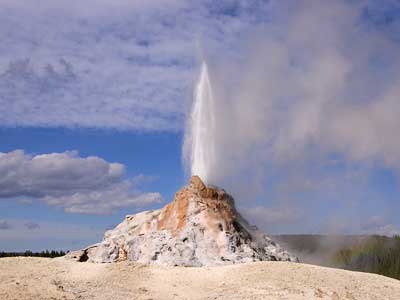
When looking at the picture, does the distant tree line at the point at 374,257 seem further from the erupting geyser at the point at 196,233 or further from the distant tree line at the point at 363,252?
the erupting geyser at the point at 196,233

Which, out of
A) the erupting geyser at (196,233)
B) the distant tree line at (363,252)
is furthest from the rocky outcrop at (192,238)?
the distant tree line at (363,252)

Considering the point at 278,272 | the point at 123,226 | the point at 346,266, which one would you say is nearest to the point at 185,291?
the point at 278,272

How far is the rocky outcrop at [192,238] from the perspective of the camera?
1198 inches

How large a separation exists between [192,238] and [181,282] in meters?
4.90

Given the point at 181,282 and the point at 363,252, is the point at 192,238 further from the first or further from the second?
the point at 363,252

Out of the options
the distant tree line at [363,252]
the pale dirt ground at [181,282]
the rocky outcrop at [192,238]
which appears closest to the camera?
the pale dirt ground at [181,282]

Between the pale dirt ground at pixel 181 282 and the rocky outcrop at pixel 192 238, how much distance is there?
6.74ft

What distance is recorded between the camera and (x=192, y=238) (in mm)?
31156

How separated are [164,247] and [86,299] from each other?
7.25m

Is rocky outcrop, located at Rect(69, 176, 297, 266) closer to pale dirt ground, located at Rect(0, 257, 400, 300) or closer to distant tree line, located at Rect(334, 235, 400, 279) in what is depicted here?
pale dirt ground, located at Rect(0, 257, 400, 300)

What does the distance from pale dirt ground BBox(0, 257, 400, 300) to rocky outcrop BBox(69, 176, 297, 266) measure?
80.9 inches

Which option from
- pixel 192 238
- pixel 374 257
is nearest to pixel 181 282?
pixel 192 238

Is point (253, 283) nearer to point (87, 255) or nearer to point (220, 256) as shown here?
point (220, 256)

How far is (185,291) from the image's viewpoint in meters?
25.4
